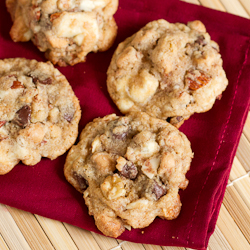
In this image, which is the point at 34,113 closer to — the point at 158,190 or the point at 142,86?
the point at 142,86

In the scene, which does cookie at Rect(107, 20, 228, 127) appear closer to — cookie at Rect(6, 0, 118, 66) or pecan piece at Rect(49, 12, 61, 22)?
cookie at Rect(6, 0, 118, 66)

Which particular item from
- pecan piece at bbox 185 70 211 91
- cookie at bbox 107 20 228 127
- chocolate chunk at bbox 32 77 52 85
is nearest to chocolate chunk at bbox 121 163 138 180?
cookie at bbox 107 20 228 127

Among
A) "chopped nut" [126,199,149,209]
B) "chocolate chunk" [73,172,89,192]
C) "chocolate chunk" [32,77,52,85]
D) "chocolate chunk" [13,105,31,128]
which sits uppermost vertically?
"chocolate chunk" [32,77,52,85]

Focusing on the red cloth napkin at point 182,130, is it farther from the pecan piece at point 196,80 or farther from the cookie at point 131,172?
the pecan piece at point 196,80

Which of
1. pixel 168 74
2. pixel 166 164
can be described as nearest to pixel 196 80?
pixel 168 74

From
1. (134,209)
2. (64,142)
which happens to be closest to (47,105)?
(64,142)

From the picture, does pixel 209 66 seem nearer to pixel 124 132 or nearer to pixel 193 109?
pixel 193 109
